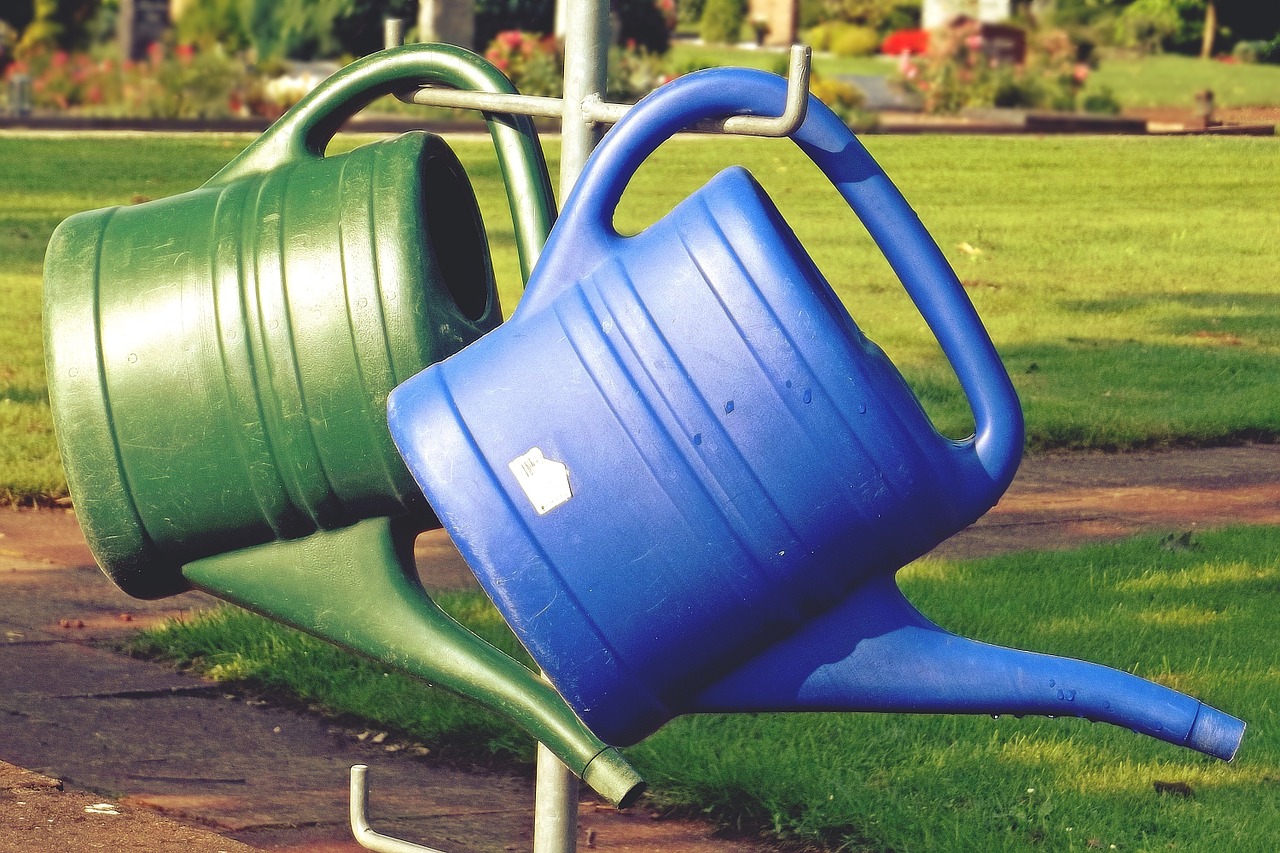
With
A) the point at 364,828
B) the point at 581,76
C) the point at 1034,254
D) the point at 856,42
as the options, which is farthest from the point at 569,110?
the point at 856,42

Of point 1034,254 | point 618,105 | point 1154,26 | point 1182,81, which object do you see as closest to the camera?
point 618,105

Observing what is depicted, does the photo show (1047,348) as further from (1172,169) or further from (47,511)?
(1172,169)

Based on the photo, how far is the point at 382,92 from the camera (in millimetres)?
1832

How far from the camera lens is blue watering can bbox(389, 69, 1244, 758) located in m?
1.42

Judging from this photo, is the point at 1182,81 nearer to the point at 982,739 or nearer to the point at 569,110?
the point at 982,739

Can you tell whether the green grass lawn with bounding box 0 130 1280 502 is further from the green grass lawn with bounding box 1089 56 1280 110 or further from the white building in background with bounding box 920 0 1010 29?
the white building in background with bounding box 920 0 1010 29

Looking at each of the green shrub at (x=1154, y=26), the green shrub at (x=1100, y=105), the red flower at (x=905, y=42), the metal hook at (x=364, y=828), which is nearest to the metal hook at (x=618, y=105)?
the metal hook at (x=364, y=828)

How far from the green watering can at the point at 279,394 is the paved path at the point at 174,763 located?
1.27m

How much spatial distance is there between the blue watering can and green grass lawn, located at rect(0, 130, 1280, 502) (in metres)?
4.05

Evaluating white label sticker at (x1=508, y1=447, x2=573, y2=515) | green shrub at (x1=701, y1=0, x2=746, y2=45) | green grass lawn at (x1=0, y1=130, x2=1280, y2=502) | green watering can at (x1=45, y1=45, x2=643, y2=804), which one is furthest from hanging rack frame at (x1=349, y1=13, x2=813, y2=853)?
green shrub at (x1=701, y1=0, x2=746, y2=45)

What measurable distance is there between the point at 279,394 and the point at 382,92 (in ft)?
1.22

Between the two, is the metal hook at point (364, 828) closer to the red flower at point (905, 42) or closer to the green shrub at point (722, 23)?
the red flower at point (905, 42)

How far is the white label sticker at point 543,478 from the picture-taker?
1.43 m

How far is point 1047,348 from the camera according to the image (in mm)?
7340
